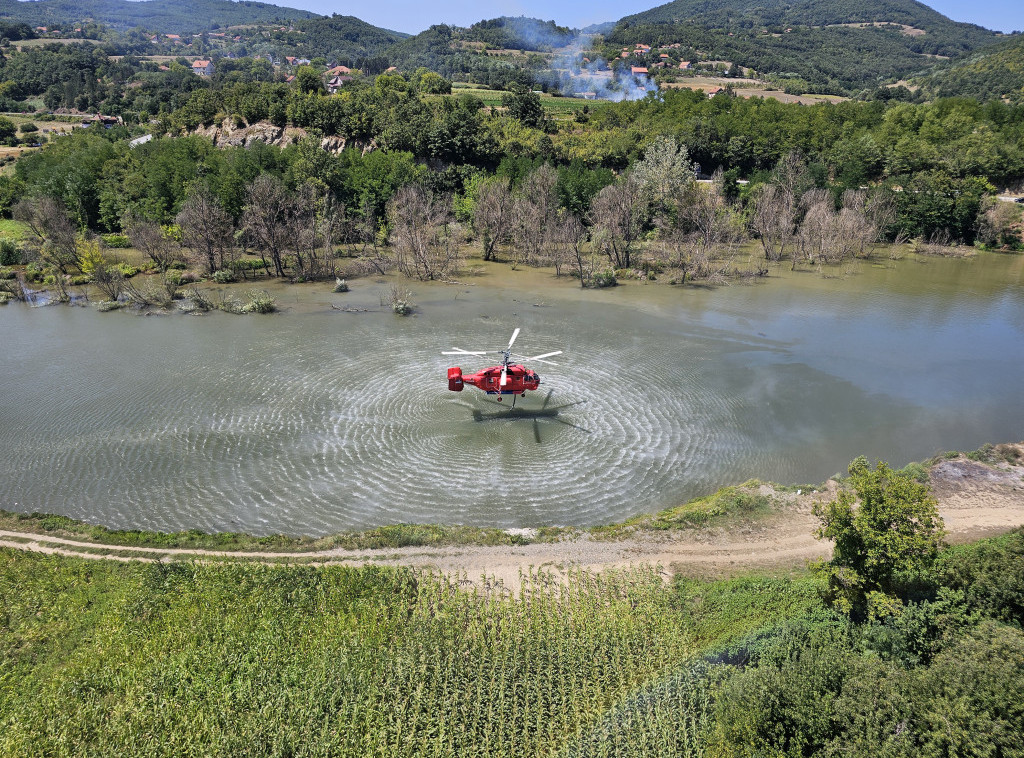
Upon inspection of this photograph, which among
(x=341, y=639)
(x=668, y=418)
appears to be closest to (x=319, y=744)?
(x=341, y=639)

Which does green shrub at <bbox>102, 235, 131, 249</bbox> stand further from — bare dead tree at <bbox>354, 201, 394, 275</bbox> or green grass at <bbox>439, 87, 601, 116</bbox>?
green grass at <bbox>439, 87, 601, 116</bbox>

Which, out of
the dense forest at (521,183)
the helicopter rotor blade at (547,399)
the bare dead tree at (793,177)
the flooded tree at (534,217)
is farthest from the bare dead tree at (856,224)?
the helicopter rotor blade at (547,399)

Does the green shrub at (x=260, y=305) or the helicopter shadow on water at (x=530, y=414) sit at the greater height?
the green shrub at (x=260, y=305)

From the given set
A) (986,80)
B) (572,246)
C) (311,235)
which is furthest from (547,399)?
(986,80)

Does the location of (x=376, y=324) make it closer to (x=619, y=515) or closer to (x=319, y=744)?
(x=619, y=515)

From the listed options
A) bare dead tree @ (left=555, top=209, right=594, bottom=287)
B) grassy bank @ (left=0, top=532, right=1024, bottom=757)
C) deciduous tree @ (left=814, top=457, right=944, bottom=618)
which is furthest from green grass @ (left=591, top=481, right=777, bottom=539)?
bare dead tree @ (left=555, top=209, right=594, bottom=287)

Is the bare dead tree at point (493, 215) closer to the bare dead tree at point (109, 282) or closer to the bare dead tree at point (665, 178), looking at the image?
the bare dead tree at point (665, 178)
